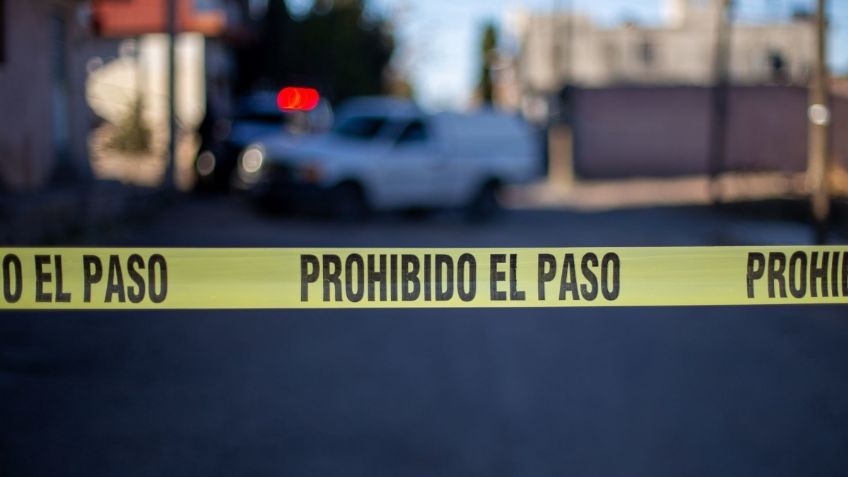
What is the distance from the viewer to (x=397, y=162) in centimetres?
1952

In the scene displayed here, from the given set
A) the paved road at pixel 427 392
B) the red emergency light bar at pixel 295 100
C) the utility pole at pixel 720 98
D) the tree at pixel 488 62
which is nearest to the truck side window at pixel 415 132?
the utility pole at pixel 720 98

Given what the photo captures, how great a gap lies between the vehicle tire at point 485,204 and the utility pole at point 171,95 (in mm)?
5578

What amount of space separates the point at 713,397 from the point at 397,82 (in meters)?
61.2

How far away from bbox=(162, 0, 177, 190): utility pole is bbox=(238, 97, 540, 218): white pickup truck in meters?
1.43

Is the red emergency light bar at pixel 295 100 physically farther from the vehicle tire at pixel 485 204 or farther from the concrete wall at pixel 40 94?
the vehicle tire at pixel 485 204

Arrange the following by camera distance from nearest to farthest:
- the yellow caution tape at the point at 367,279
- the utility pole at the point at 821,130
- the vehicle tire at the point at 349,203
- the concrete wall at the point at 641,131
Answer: the yellow caution tape at the point at 367,279 < the utility pole at the point at 821,130 < the vehicle tire at the point at 349,203 < the concrete wall at the point at 641,131

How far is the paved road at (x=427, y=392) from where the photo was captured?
5898 mm

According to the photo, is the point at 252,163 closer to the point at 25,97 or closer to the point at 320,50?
the point at 25,97

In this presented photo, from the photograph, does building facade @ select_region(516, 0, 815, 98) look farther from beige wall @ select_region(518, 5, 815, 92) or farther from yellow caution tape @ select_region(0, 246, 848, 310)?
yellow caution tape @ select_region(0, 246, 848, 310)

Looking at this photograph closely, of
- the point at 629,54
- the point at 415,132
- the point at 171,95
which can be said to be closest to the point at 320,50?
the point at 629,54

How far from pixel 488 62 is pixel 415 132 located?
252ft

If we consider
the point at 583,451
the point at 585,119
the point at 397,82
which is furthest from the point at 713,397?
the point at 397,82

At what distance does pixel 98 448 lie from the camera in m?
5.99

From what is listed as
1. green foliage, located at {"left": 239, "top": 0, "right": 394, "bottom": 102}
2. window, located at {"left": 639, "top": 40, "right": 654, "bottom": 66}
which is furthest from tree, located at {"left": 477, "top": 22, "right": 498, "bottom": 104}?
green foliage, located at {"left": 239, "top": 0, "right": 394, "bottom": 102}
